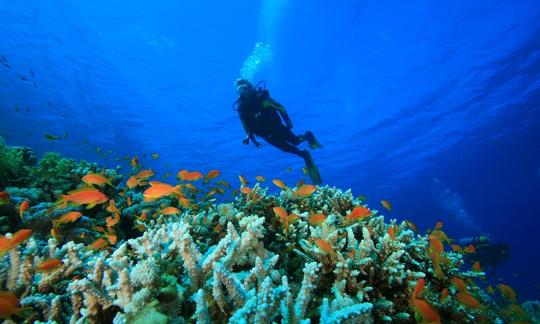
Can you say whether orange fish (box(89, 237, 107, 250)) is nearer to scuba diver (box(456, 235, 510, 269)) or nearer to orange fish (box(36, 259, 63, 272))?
orange fish (box(36, 259, 63, 272))

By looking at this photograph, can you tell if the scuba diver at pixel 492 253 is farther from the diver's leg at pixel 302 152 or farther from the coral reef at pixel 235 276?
the coral reef at pixel 235 276

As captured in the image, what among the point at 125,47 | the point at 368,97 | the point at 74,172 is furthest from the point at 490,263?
the point at 125,47

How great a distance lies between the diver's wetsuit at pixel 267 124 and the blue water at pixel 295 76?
9789 millimetres

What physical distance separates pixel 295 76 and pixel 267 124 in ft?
47.9

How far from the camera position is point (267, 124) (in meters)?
9.98

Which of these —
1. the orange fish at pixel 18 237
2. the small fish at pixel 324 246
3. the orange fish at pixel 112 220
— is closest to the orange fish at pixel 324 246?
the small fish at pixel 324 246

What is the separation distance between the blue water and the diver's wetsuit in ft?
32.1

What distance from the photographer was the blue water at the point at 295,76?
18.3 m

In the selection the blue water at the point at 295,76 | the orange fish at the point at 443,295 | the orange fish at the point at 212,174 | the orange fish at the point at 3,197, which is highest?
the blue water at the point at 295,76

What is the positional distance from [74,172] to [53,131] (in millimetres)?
42829

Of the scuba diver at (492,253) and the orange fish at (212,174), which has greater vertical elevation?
the scuba diver at (492,253)

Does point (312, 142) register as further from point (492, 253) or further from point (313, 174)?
point (492, 253)

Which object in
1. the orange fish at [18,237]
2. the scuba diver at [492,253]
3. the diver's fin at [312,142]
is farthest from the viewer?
the scuba diver at [492,253]

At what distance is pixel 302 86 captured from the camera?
23797 mm
